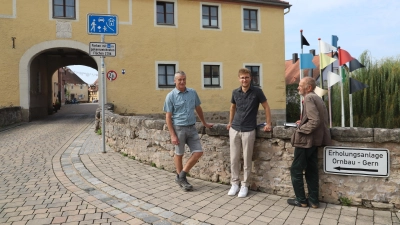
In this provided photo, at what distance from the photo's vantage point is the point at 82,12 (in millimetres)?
16078

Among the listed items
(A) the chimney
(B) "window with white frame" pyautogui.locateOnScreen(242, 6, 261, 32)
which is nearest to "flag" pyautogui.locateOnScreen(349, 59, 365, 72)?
(B) "window with white frame" pyautogui.locateOnScreen(242, 6, 261, 32)

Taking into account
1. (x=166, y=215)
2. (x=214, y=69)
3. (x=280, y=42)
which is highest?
(x=280, y=42)

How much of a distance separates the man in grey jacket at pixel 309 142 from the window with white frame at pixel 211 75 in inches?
584

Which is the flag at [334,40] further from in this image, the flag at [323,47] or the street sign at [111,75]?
the street sign at [111,75]

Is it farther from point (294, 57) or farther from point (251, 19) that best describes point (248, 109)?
point (294, 57)

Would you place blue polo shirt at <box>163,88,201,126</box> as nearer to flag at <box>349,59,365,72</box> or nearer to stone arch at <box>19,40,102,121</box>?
flag at <box>349,59,365,72</box>

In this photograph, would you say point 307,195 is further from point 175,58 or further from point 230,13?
point 230,13

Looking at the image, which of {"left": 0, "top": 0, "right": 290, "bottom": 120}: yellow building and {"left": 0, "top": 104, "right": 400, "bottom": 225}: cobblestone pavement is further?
{"left": 0, "top": 0, "right": 290, "bottom": 120}: yellow building

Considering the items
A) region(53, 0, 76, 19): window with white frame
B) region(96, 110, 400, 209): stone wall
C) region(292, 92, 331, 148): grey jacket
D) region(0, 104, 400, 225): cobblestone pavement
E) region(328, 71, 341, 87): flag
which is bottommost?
region(0, 104, 400, 225): cobblestone pavement

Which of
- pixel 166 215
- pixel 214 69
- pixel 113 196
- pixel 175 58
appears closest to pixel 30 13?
pixel 175 58

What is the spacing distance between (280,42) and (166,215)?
1830cm

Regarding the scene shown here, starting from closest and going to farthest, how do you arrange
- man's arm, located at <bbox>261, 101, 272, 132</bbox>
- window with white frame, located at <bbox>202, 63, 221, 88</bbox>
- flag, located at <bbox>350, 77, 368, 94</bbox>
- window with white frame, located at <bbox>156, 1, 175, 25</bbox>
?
man's arm, located at <bbox>261, 101, 272, 132</bbox> → flag, located at <bbox>350, 77, 368, 94</bbox> → window with white frame, located at <bbox>156, 1, 175, 25</bbox> → window with white frame, located at <bbox>202, 63, 221, 88</bbox>

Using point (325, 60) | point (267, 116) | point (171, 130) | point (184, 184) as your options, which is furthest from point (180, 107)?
point (325, 60)

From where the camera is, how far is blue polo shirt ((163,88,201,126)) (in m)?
4.55
